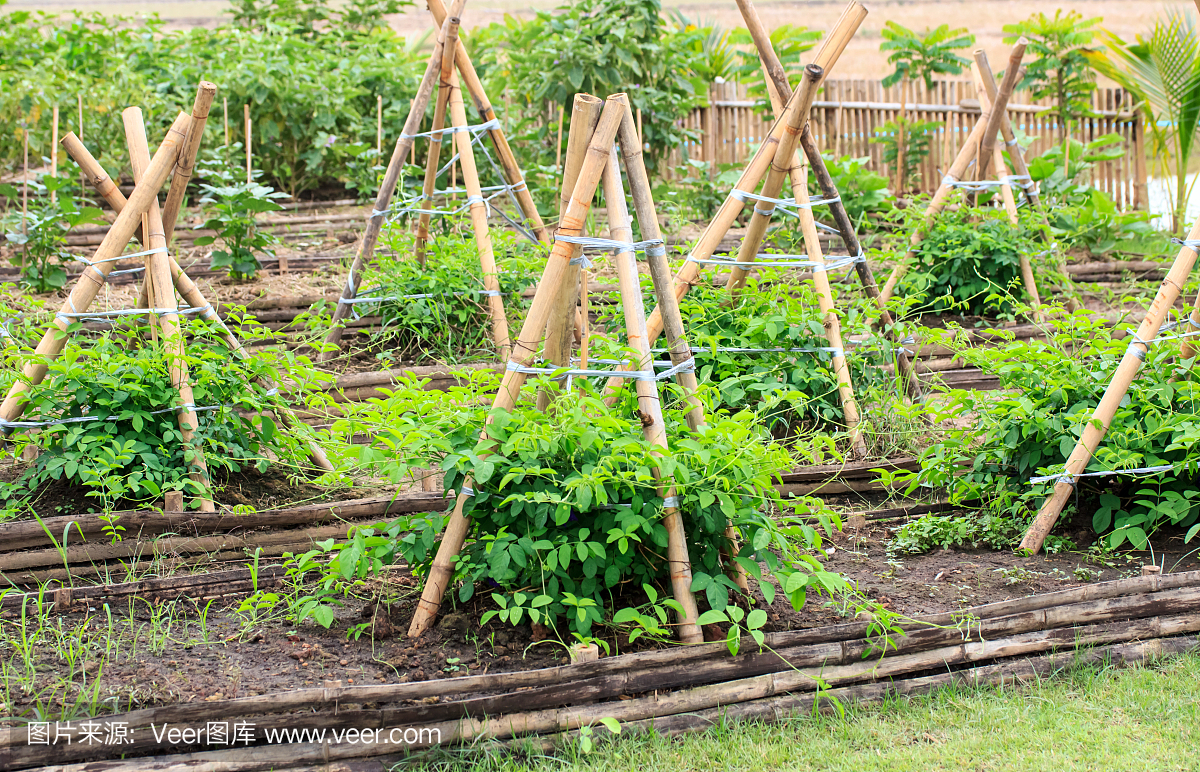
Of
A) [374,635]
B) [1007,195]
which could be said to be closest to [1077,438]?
[374,635]

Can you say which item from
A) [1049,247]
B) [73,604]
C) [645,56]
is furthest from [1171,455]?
[645,56]

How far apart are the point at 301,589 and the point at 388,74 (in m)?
6.70

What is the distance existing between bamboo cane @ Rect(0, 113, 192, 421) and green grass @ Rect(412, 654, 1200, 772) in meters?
2.32

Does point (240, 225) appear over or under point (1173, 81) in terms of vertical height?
under

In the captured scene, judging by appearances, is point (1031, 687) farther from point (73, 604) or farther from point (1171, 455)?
point (73, 604)

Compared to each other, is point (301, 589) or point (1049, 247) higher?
point (1049, 247)

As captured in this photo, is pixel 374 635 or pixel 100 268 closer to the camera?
pixel 374 635

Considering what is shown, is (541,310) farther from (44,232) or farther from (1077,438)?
(44,232)

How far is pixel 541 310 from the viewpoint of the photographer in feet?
9.09

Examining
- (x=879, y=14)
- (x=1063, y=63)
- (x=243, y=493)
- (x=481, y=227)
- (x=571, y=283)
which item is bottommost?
(x=243, y=493)

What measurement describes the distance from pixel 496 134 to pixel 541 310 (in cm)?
281

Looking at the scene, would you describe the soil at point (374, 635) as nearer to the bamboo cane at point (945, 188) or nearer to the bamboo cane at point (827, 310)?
the bamboo cane at point (827, 310)

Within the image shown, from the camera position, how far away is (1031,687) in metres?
2.76

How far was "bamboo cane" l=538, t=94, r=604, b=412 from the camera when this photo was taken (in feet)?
9.18
